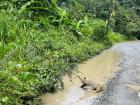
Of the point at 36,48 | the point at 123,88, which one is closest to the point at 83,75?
the point at 36,48

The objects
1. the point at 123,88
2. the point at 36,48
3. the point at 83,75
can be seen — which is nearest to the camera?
the point at 123,88

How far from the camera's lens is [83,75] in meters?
14.7

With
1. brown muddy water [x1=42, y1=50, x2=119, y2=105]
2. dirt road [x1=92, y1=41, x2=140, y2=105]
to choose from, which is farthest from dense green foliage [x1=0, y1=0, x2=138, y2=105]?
dirt road [x1=92, y1=41, x2=140, y2=105]

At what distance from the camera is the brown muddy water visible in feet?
35.8

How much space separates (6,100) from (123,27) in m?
33.4

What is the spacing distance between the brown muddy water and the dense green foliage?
1.08 ft

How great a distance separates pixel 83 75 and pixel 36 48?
2.29 metres

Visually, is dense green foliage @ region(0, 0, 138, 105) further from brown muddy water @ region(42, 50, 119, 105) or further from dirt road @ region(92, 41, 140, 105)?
dirt road @ region(92, 41, 140, 105)

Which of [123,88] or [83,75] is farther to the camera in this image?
[83,75]

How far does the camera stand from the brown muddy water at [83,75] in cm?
1090

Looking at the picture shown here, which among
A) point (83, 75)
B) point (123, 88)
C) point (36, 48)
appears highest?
point (36, 48)

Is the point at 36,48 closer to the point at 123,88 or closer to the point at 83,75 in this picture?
the point at 83,75

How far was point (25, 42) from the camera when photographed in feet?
45.3

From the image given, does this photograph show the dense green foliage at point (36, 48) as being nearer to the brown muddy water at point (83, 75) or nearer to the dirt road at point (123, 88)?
the brown muddy water at point (83, 75)
